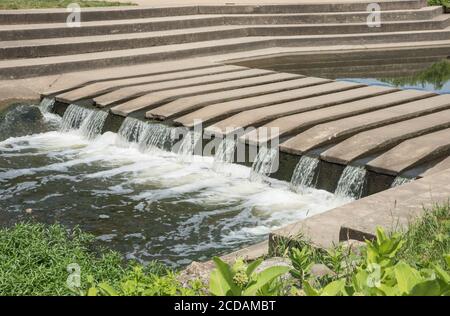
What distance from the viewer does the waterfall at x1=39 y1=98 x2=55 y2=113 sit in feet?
29.1

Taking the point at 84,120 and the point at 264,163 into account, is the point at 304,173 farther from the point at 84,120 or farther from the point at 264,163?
the point at 84,120

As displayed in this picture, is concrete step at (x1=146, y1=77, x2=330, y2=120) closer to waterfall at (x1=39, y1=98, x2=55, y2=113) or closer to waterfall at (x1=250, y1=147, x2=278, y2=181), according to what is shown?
waterfall at (x1=250, y1=147, x2=278, y2=181)

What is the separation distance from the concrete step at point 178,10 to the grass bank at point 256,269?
238 inches

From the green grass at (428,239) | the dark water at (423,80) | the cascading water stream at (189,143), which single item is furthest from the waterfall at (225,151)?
the dark water at (423,80)

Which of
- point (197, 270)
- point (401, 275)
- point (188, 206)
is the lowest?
point (188, 206)

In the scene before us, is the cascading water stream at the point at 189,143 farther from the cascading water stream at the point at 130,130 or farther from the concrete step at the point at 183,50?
the concrete step at the point at 183,50

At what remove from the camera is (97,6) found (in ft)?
41.1

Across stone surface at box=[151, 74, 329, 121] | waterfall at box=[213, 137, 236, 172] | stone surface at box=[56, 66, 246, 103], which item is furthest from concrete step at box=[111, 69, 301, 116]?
waterfall at box=[213, 137, 236, 172]

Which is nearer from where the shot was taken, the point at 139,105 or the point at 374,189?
the point at 374,189

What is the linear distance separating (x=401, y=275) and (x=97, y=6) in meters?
11.0

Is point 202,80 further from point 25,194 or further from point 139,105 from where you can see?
point 25,194

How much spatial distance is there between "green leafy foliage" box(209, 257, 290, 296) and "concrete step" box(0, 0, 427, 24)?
363 inches

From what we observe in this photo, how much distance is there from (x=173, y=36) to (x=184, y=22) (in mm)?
657
